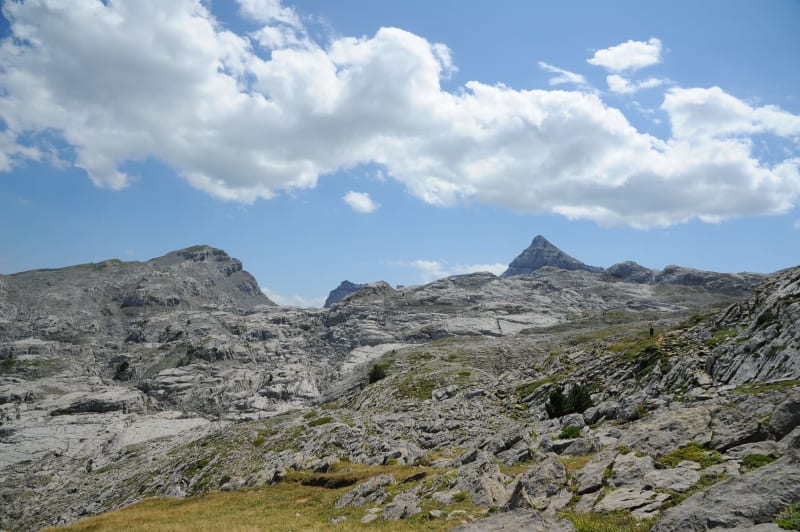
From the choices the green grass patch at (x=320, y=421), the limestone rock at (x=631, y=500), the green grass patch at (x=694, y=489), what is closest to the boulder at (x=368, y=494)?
the limestone rock at (x=631, y=500)

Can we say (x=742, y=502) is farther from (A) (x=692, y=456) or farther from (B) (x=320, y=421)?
(B) (x=320, y=421)

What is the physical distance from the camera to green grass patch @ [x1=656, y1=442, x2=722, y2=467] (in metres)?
19.6

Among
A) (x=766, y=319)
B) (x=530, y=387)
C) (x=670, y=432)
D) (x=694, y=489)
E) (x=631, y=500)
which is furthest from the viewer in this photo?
(x=530, y=387)

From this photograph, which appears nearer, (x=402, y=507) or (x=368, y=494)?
(x=402, y=507)

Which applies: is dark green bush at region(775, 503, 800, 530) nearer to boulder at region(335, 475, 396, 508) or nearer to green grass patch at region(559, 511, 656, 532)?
green grass patch at region(559, 511, 656, 532)

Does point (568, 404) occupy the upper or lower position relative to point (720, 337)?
lower

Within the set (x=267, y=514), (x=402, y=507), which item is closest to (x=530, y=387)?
(x=267, y=514)

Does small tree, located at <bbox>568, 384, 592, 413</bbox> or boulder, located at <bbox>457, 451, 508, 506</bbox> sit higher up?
boulder, located at <bbox>457, 451, 508, 506</bbox>

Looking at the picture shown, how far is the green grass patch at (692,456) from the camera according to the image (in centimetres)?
1960

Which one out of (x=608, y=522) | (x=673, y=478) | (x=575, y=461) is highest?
(x=673, y=478)

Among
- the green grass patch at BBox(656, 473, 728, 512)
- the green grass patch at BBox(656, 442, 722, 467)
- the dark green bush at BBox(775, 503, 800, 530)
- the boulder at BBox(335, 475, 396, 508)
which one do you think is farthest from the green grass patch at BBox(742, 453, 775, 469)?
the boulder at BBox(335, 475, 396, 508)

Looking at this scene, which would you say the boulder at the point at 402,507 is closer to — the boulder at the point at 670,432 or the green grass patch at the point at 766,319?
the boulder at the point at 670,432

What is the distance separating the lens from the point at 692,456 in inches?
815

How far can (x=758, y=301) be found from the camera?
54.0m
